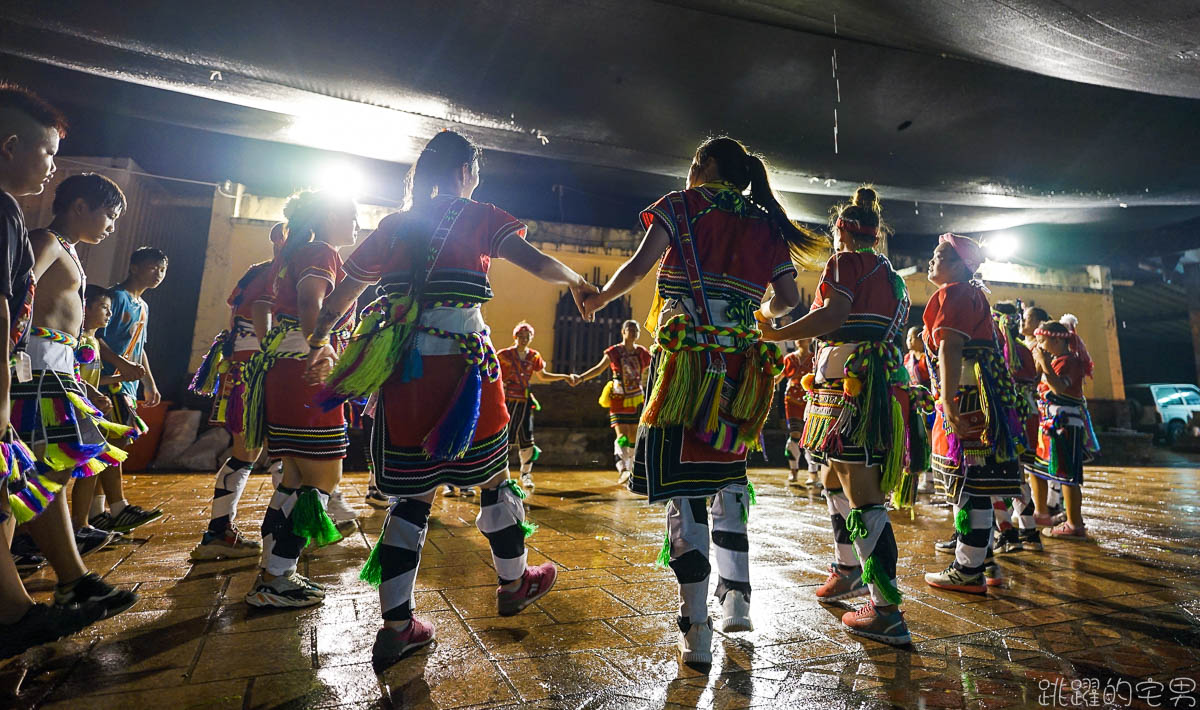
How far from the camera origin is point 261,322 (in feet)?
9.97

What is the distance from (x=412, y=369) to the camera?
194 cm

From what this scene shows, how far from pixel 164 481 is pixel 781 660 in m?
7.17

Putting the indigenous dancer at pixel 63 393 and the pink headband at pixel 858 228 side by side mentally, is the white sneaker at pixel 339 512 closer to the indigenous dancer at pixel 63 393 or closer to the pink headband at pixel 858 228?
the indigenous dancer at pixel 63 393

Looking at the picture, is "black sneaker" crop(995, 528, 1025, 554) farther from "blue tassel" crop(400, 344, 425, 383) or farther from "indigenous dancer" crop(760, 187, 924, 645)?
"blue tassel" crop(400, 344, 425, 383)

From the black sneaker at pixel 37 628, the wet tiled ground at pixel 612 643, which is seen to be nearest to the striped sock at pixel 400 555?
the wet tiled ground at pixel 612 643

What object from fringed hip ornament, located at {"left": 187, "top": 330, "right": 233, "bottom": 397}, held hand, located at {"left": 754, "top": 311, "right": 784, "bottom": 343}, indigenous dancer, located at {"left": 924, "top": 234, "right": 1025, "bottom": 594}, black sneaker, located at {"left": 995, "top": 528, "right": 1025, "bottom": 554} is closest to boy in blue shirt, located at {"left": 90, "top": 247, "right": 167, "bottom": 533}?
fringed hip ornament, located at {"left": 187, "top": 330, "right": 233, "bottom": 397}

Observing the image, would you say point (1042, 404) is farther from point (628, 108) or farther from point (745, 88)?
point (628, 108)

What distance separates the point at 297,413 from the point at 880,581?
2.58m

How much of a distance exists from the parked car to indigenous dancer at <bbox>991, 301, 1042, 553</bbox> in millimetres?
14727

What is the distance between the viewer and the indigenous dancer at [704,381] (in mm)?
1959

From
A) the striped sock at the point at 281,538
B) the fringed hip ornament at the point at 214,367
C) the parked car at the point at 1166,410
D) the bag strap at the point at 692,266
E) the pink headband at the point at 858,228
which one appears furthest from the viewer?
the parked car at the point at 1166,410

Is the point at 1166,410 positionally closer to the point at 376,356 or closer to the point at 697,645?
the point at 697,645

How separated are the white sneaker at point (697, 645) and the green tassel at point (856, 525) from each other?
82 centimetres

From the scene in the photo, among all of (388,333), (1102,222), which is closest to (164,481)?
(388,333)
